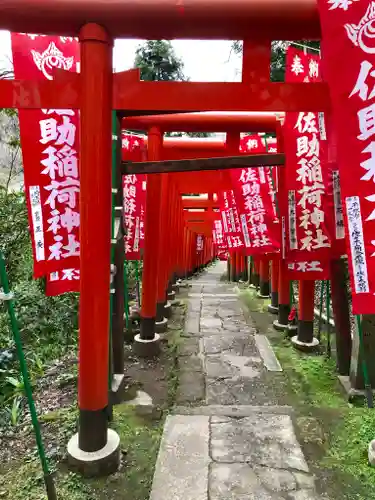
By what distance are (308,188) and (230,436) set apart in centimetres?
336

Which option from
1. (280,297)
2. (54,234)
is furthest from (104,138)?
(280,297)

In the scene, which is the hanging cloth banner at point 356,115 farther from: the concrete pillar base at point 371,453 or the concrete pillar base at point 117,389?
the concrete pillar base at point 117,389

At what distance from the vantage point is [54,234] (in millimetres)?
3926

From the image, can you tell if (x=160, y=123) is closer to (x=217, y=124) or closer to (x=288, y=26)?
(x=217, y=124)

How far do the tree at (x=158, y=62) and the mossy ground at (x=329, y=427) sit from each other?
16.7 m

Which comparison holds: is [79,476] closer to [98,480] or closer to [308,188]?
[98,480]

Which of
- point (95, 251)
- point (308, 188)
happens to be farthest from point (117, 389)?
point (308, 188)

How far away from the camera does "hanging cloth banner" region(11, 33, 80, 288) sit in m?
3.75

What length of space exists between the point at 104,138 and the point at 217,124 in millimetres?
3333

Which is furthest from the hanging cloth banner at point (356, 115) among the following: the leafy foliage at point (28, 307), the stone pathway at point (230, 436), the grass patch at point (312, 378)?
the leafy foliage at point (28, 307)

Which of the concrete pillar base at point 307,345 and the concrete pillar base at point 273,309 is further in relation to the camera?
the concrete pillar base at point 273,309

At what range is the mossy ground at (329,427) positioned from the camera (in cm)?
345

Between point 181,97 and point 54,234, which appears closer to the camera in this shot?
point 181,97

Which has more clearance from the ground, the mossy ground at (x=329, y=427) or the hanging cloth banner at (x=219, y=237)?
the hanging cloth banner at (x=219, y=237)
